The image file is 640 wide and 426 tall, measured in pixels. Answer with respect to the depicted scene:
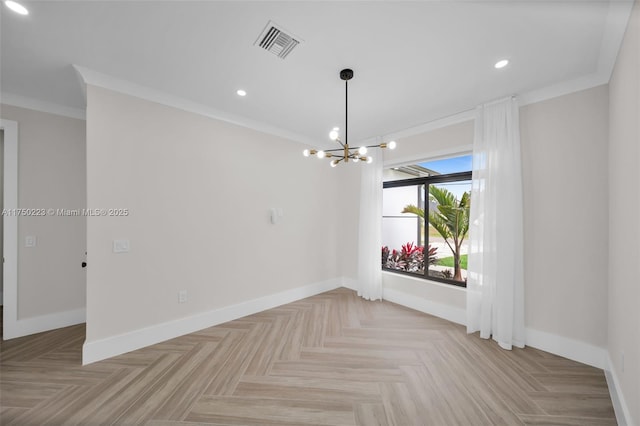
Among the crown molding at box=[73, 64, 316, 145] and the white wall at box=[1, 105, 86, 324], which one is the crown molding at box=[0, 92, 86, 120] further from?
the crown molding at box=[73, 64, 316, 145]

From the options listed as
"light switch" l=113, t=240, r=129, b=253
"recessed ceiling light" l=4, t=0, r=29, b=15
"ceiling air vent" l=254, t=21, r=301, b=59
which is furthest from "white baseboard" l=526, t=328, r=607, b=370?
"recessed ceiling light" l=4, t=0, r=29, b=15

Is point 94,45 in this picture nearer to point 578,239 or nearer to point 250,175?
point 250,175

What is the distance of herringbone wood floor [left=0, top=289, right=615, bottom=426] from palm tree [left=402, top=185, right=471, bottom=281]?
119 centimetres

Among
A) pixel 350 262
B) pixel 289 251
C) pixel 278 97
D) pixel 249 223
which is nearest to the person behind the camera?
pixel 278 97

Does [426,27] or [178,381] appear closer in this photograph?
[426,27]

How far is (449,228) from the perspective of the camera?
3596 millimetres

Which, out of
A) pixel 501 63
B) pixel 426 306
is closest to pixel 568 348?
pixel 426 306

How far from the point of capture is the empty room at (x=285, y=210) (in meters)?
1.71

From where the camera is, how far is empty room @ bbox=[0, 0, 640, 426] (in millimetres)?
1715

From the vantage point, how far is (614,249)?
2.00m

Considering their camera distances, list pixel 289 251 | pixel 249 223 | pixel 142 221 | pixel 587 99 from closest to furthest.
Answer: pixel 587 99, pixel 142 221, pixel 249 223, pixel 289 251

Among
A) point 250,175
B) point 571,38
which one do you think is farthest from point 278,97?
point 571,38

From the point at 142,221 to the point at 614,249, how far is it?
446cm

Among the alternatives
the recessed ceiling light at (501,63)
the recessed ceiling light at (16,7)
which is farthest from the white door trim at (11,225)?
the recessed ceiling light at (501,63)
